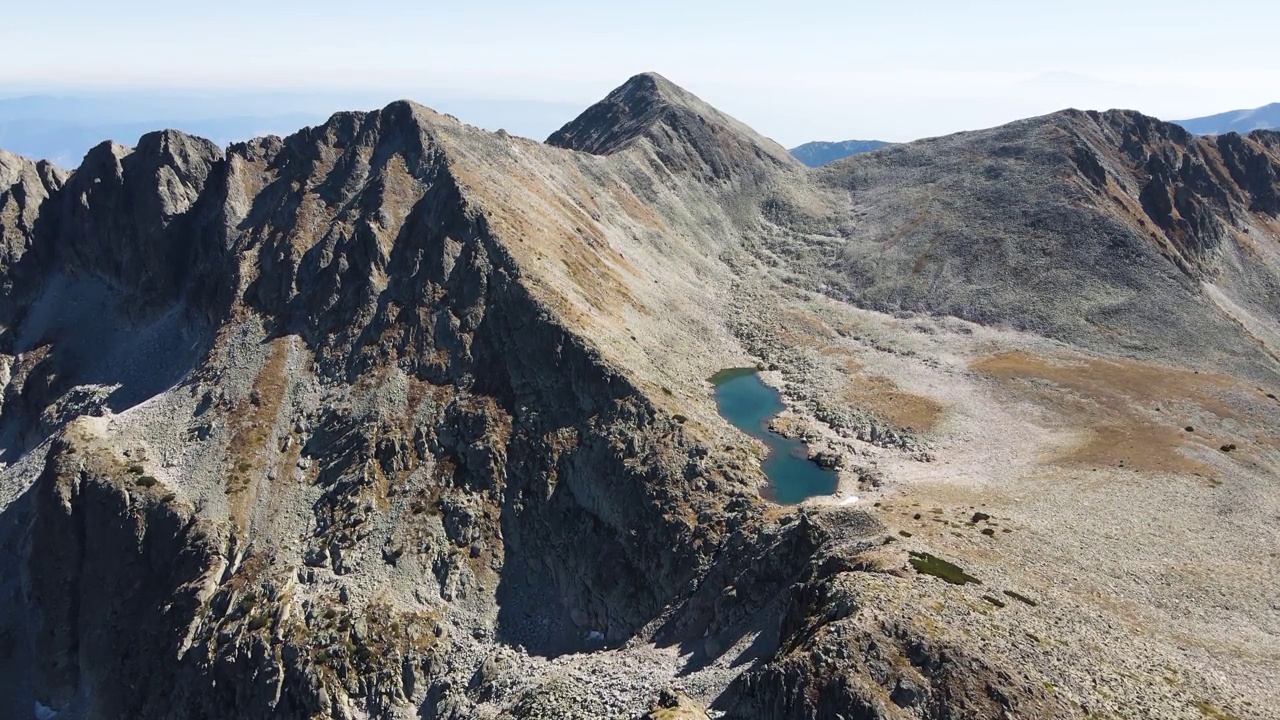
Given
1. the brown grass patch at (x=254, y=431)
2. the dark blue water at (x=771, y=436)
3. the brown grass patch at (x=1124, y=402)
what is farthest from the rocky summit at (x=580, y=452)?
the dark blue water at (x=771, y=436)

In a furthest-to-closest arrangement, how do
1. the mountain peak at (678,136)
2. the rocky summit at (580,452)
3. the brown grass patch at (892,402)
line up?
the mountain peak at (678,136) < the brown grass patch at (892,402) < the rocky summit at (580,452)

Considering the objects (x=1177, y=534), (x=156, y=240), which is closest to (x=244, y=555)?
(x=156, y=240)

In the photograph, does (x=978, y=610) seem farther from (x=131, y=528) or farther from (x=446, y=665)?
(x=131, y=528)

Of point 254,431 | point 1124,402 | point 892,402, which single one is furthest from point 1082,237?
point 254,431

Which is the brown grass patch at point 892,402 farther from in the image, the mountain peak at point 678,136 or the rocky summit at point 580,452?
the mountain peak at point 678,136

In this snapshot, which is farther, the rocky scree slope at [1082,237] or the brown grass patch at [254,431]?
the rocky scree slope at [1082,237]

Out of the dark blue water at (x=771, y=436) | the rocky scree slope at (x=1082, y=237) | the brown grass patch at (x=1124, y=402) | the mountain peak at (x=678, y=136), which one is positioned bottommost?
the dark blue water at (x=771, y=436)

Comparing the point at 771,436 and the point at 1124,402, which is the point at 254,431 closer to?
→ the point at 771,436
